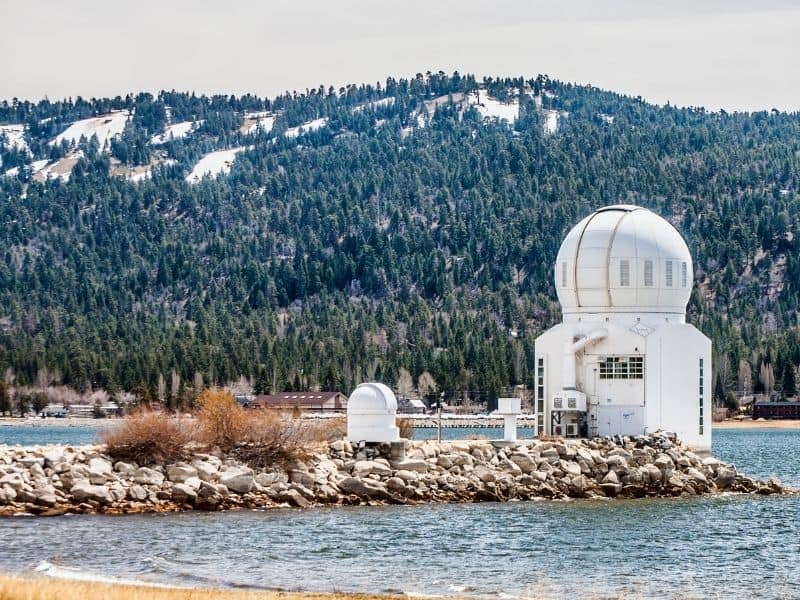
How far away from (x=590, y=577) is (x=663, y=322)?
21930mm

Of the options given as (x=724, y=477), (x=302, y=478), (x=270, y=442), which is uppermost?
(x=270, y=442)

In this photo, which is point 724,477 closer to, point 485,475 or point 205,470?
point 485,475

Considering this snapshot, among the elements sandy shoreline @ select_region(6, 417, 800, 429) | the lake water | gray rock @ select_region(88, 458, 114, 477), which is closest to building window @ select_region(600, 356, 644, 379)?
the lake water

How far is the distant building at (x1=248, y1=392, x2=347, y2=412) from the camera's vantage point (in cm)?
14612

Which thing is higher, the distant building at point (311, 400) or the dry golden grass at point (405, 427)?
the distant building at point (311, 400)

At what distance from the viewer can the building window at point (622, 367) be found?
5659cm

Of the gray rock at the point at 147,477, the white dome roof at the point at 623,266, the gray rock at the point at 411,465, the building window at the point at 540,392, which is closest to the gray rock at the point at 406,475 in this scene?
the gray rock at the point at 411,465

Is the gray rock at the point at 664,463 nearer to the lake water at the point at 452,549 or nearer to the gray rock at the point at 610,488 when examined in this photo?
the gray rock at the point at 610,488

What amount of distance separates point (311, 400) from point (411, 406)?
16651 millimetres

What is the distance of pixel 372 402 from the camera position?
51688mm

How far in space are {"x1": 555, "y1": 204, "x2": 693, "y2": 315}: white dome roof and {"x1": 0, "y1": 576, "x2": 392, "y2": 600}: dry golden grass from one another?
26239 mm

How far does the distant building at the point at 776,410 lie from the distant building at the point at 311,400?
39.8 meters

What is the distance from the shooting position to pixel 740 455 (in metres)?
88.8

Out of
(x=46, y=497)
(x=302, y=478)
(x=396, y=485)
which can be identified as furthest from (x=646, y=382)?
(x=46, y=497)
